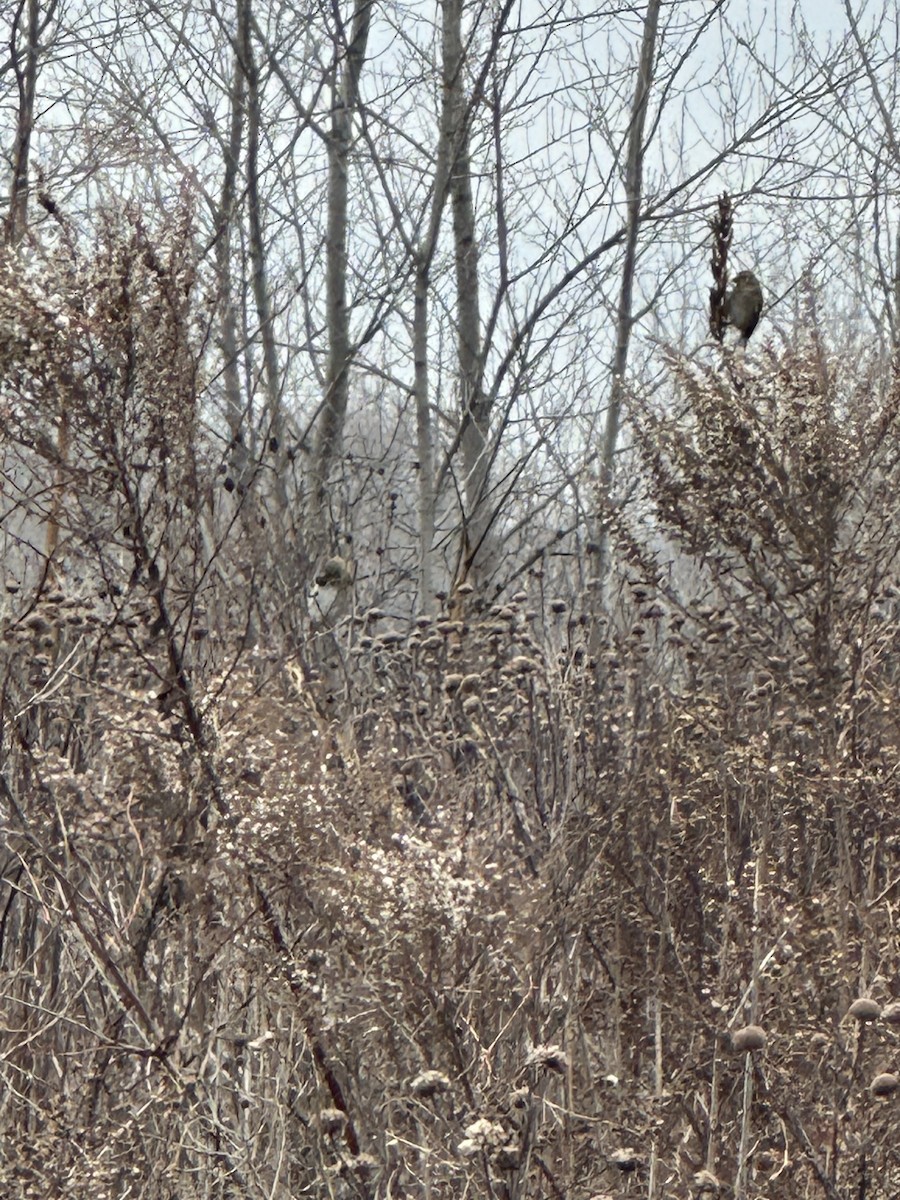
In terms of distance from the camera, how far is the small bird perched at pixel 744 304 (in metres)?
5.01

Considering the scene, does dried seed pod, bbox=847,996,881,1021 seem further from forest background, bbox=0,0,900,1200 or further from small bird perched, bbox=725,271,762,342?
small bird perched, bbox=725,271,762,342

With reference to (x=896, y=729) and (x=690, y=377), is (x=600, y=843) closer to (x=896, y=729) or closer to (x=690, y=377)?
(x=896, y=729)

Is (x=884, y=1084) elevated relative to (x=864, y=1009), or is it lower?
lower

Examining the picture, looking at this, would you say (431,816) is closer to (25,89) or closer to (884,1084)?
(884,1084)

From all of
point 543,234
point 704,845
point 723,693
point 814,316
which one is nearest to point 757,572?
point 723,693

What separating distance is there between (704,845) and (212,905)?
1.40 metres

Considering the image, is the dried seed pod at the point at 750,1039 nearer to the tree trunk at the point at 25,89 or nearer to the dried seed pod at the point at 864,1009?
the dried seed pod at the point at 864,1009

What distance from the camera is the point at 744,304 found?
504 cm

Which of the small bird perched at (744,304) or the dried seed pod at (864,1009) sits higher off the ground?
the small bird perched at (744,304)

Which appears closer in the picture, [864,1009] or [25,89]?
[864,1009]

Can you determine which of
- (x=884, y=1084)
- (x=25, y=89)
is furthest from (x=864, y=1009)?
(x=25, y=89)

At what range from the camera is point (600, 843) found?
13.3 ft

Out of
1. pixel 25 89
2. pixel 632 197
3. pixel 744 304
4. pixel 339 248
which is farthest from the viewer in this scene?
pixel 339 248

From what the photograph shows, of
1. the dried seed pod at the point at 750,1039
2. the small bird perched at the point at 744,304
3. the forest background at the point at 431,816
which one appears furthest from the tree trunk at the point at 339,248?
the dried seed pod at the point at 750,1039
